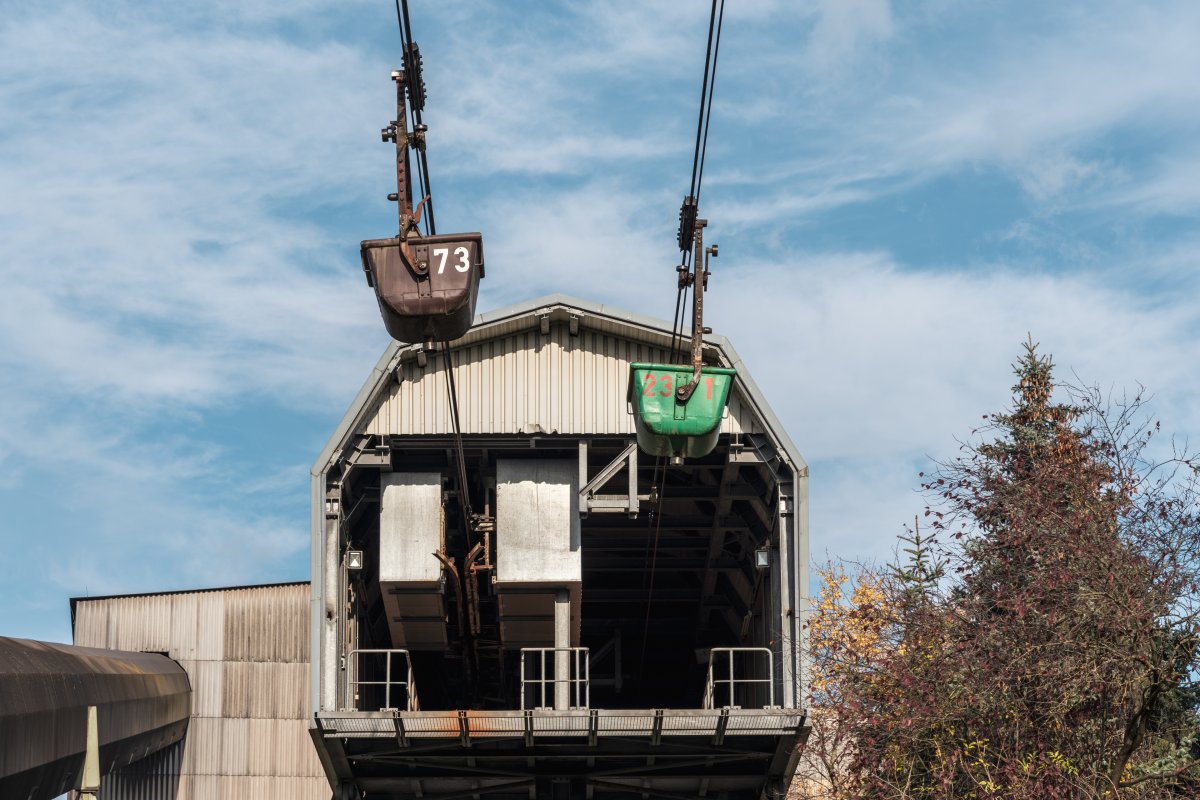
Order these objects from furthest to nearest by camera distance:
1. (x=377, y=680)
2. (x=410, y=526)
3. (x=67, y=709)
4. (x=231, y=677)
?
(x=231, y=677) → (x=377, y=680) → (x=410, y=526) → (x=67, y=709)

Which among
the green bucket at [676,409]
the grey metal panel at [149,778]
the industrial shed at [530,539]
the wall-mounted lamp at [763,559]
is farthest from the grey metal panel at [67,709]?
the wall-mounted lamp at [763,559]

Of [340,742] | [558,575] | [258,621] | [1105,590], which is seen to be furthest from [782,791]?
[258,621]

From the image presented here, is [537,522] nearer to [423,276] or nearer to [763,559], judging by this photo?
[763,559]

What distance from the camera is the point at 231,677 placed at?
32938 mm

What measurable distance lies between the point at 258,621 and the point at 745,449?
42.5 ft

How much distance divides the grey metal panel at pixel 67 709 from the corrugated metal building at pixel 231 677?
198cm

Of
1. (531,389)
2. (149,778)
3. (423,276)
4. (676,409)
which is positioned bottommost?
(149,778)

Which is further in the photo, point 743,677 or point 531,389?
point 743,677

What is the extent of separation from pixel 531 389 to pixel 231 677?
11.9 m

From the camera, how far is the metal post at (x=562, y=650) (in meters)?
23.6

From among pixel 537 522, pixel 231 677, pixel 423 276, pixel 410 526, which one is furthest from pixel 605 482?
pixel 231 677

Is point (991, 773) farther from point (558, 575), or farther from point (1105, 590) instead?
point (558, 575)

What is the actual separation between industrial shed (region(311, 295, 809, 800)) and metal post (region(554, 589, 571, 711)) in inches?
1.3

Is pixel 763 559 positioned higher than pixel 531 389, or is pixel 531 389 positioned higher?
pixel 531 389
